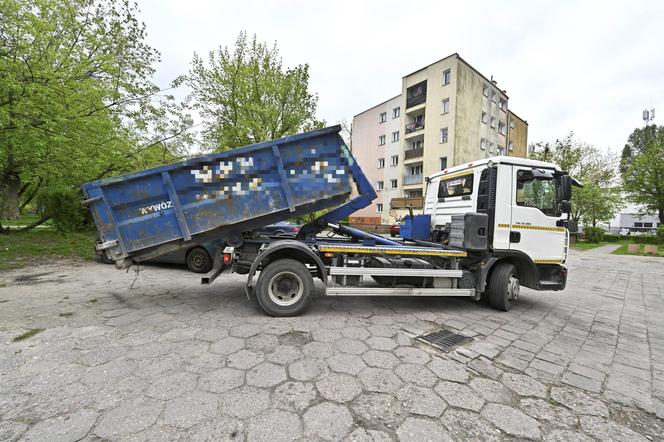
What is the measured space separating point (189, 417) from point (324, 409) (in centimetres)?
99

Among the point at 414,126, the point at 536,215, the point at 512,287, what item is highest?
the point at 414,126

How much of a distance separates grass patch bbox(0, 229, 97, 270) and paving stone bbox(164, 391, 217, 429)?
7619 millimetres

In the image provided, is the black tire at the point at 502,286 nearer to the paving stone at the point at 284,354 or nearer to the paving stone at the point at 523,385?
the paving stone at the point at 523,385

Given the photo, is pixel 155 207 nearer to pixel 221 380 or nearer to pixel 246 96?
pixel 221 380

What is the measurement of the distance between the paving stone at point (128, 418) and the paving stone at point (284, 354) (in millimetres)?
1019

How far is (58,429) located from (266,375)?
142cm

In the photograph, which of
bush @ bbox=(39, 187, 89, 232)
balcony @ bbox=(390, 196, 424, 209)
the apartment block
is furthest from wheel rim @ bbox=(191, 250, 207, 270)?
balcony @ bbox=(390, 196, 424, 209)

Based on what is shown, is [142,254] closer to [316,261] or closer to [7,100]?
[316,261]

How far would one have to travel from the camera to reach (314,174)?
3.95 meters

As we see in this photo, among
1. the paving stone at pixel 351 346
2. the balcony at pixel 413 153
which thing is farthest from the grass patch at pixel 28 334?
the balcony at pixel 413 153

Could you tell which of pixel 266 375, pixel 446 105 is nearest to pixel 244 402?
pixel 266 375

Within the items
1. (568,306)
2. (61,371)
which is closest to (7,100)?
(61,371)

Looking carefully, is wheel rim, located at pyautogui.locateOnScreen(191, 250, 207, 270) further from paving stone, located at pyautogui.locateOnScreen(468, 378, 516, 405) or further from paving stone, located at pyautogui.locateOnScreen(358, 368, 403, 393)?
paving stone, located at pyautogui.locateOnScreen(468, 378, 516, 405)

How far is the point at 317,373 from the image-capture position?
248 centimetres
